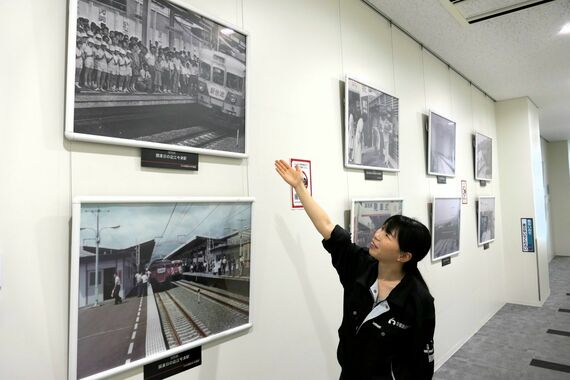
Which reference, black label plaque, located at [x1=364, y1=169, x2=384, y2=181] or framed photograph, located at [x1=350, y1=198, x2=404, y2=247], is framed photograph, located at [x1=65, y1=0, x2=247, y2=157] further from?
black label plaque, located at [x1=364, y1=169, x2=384, y2=181]

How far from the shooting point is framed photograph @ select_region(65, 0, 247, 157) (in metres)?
1.10

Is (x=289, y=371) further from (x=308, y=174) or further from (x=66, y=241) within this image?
(x=66, y=241)

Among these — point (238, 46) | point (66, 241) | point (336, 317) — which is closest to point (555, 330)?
point (336, 317)

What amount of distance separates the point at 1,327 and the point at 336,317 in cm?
170

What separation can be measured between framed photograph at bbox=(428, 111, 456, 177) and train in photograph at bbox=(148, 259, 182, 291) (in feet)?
8.88

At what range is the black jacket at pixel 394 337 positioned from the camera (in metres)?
1.37

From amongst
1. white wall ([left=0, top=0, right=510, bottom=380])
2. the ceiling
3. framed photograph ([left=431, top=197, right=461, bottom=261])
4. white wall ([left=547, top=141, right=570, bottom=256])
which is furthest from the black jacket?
white wall ([left=547, top=141, right=570, bottom=256])

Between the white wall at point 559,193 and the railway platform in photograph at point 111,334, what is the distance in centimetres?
1160

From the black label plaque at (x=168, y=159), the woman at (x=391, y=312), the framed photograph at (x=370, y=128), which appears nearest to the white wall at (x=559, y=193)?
the framed photograph at (x=370, y=128)

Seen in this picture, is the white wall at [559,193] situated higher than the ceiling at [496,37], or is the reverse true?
the ceiling at [496,37]

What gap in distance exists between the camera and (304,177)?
1.96 meters

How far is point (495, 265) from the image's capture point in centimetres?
506

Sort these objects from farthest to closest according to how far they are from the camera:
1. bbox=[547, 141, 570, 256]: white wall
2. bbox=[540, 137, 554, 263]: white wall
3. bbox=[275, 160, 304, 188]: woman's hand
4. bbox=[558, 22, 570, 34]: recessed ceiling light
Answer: bbox=[547, 141, 570, 256]: white wall, bbox=[540, 137, 554, 263]: white wall, bbox=[558, 22, 570, 34]: recessed ceiling light, bbox=[275, 160, 304, 188]: woman's hand

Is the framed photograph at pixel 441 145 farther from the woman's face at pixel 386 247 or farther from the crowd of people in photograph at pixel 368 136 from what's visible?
the woman's face at pixel 386 247
